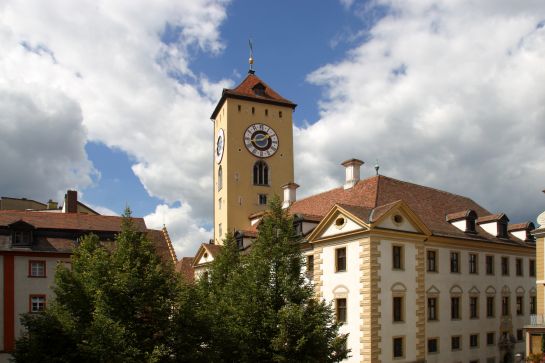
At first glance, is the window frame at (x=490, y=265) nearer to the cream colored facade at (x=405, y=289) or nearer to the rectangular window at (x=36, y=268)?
the cream colored facade at (x=405, y=289)

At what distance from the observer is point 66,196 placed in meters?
52.9

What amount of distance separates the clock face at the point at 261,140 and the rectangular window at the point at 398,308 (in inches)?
982

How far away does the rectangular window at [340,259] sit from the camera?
33594mm

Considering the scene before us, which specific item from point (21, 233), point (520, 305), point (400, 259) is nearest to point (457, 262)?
point (400, 259)

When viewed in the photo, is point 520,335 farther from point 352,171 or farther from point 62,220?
point 62,220

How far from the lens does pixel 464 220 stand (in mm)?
37719

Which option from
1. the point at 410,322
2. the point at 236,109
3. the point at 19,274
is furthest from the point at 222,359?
the point at 236,109

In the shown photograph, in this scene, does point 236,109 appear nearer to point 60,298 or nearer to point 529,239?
point 529,239

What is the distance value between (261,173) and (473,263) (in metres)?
22.9

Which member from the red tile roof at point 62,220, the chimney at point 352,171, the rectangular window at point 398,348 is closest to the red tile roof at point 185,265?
the red tile roof at point 62,220

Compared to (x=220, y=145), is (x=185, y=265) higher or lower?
lower

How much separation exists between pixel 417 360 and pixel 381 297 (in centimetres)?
449

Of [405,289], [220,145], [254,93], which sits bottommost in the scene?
[405,289]

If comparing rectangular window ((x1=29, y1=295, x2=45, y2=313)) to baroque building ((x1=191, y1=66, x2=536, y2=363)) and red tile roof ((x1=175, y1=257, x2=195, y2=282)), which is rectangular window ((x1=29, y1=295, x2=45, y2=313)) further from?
red tile roof ((x1=175, y1=257, x2=195, y2=282))
